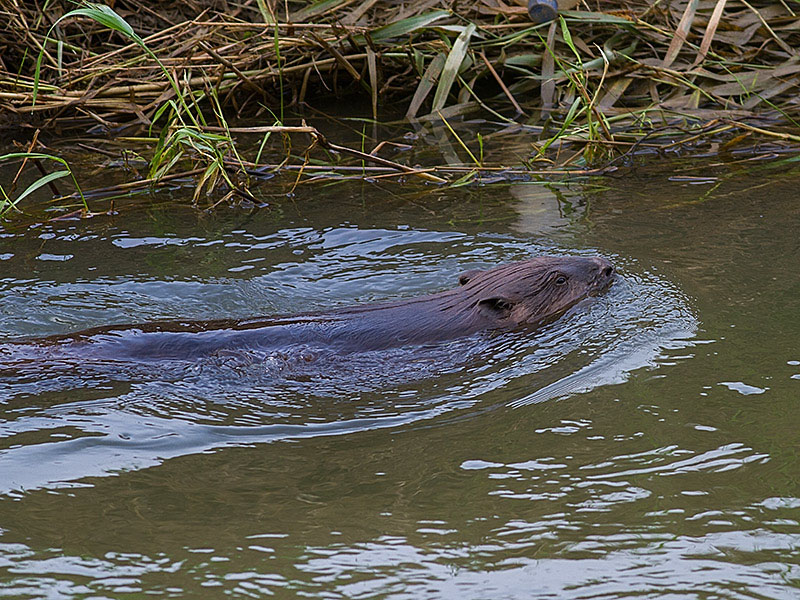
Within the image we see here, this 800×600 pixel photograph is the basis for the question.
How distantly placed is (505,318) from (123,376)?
1554mm

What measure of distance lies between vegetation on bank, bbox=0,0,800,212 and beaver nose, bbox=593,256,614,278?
7.63 ft

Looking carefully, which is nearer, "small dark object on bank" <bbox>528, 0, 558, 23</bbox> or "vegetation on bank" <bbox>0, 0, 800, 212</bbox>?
"vegetation on bank" <bbox>0, 0, 800, 212</bbox>

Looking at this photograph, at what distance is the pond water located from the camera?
2.59 m

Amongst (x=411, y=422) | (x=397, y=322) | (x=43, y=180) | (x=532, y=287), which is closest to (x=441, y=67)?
(x=43, y=180)

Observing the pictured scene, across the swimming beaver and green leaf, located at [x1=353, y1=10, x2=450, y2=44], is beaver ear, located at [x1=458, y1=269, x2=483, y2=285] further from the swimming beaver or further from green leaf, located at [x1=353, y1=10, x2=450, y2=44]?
green leaf, located at [x1=353, y1=10, x2=450, y2=44]

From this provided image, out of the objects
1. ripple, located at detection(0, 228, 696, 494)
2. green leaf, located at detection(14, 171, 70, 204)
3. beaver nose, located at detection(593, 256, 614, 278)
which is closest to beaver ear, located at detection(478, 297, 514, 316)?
ripple, located at detection(0, 228, 696, 494)

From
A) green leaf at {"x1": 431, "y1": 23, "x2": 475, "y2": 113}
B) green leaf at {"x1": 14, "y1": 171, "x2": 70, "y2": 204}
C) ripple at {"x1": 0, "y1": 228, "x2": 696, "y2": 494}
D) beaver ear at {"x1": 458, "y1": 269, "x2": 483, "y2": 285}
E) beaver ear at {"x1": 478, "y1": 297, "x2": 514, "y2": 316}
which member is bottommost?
ripple at {"x1": 0, "y1": 228, "x2": 696, "y2": 494}

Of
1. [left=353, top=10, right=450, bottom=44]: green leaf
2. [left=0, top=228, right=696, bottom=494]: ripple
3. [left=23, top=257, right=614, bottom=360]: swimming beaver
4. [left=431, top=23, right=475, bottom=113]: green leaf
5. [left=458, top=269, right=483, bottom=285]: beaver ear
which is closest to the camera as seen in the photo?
[left=0, top=228, right=696, bottom=494]: ripple

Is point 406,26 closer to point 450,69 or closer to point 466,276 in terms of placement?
point 450,69

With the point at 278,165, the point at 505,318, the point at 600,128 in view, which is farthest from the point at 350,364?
the point at 600,128

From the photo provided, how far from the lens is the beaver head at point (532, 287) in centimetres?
433

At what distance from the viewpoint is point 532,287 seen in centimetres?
445

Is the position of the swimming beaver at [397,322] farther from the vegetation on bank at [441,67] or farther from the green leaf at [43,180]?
the vegetation on bank at [441,67]

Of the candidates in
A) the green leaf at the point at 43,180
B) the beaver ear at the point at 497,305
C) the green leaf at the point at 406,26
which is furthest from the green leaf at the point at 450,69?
the beaver ear at the point at 497,305
